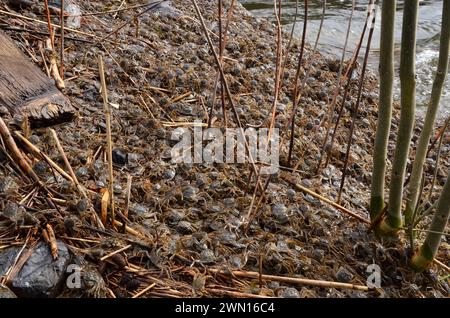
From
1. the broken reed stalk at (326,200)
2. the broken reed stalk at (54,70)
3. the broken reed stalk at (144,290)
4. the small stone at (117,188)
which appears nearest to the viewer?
the broken reed stalk at (144,290)

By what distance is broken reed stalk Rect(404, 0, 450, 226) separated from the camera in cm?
194

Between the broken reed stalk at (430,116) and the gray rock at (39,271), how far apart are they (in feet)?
4.77

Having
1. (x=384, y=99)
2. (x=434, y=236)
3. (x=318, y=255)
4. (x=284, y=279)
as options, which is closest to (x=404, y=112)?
(x=384, y=99)

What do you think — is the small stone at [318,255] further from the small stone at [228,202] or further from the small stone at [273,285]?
the small stone at [228,202]

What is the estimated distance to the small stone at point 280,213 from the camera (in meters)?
2.22

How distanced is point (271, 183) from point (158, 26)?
6.85ft

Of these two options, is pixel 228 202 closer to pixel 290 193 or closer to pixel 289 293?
pixel 290 193

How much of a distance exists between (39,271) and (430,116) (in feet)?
5.41

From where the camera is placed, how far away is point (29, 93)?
8.04ft

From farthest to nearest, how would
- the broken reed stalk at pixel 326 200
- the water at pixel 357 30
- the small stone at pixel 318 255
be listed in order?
1. the water at pixel 357 30
2. the broken reed stalk at pixel 326 200
3. the small stone at pixel 318 255

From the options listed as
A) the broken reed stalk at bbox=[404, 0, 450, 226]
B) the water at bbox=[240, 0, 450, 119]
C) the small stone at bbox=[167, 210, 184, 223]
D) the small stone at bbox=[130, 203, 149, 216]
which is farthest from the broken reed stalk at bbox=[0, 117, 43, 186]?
the water at bbox=[240, 0, 450, 119]

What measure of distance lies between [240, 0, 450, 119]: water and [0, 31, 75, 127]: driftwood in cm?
333

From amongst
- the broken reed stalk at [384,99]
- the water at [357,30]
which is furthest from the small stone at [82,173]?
the water at [357,30]

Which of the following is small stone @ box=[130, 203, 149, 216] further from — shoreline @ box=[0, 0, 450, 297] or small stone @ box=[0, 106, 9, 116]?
small stone @ box=[0, 106, 9, 116]
